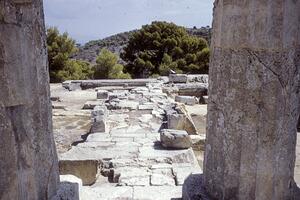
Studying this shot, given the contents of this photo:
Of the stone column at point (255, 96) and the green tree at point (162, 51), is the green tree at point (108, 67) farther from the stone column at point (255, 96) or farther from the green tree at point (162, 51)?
the stone column at point (255, 96)

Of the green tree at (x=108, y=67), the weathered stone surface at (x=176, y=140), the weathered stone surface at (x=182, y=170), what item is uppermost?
the green tree at (x=108, y=67)

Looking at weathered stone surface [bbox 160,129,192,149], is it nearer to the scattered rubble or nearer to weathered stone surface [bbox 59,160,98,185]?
the scattered rubble

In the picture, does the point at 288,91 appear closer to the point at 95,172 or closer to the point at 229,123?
the point at 229,123

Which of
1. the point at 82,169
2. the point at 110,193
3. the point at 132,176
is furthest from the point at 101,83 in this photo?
the point at 110,193

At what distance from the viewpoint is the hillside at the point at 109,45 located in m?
46.7

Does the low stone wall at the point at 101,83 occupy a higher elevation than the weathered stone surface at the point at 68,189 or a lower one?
higher

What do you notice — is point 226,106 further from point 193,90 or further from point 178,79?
point 178,79

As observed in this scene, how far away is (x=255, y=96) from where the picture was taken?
9.10 feet

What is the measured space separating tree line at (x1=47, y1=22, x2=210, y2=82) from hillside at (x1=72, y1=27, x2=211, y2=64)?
1548 cm

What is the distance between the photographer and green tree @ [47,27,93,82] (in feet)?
74.7

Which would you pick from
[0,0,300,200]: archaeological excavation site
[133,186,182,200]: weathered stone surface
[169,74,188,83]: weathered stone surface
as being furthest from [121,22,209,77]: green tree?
[0,0,300,200]: archaeological excavation site

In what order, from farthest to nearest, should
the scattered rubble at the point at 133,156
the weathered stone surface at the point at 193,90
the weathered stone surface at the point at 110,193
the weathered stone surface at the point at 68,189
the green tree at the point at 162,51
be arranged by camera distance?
the green tree at the point at 162,51, the weathered stone surface at the point at 193,90, the scattered rubble at the point at 133,156, the weathered stone surface at the point at 110,193, the weathered stone surface at the point at 68,189

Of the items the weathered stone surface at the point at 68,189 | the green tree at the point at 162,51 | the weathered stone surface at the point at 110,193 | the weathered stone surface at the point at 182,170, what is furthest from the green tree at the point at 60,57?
the weathered stone surface at the point at 68,189

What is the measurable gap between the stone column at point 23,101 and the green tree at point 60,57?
66.4ft
